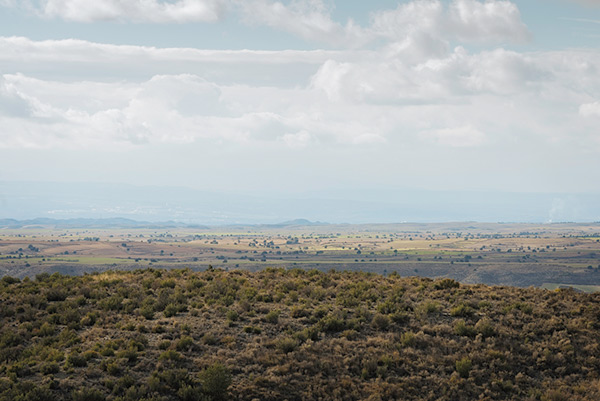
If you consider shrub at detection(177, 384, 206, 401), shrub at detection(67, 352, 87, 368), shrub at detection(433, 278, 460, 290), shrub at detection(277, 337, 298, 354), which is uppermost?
shrub at detection(433, 278, 460, 290)

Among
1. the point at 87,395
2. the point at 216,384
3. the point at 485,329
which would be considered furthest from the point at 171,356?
the point at 485,329

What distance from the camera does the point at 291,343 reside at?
81.7ft

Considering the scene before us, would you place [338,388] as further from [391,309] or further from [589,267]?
[589,267]

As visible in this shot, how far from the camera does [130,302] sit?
30.9m

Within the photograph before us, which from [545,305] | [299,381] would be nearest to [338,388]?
[299,381]

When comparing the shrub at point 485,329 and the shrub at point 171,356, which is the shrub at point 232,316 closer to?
the shrub at point 171,356

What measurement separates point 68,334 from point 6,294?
978 cm

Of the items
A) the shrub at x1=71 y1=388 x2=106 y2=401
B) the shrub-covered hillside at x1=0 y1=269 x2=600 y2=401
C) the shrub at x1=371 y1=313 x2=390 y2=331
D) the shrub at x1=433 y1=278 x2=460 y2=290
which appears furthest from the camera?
the shrub at x1=433 y1=278 x2=460 y2=290

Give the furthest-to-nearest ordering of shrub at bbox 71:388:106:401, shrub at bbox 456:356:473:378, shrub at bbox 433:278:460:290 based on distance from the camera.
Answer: shrub at bbox 433:278:460:290 → shrub at bbox 456:356:473:378 → shrub at bbox 71:388:106:401

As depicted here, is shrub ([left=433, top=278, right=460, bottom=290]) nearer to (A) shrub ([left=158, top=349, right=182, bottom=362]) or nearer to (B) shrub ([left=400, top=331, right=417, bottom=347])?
(B) shrub ([left=400, top=331, right=417, bottom=347])

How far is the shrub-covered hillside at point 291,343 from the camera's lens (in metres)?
21.9

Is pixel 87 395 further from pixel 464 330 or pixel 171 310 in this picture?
pixel 464 330

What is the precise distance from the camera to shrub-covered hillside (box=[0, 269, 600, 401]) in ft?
71.8

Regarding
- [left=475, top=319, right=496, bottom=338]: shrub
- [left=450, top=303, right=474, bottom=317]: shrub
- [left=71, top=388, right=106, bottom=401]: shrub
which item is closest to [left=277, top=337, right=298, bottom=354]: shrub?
[left=71, top=388, right=106, bottom=401]: shrub
